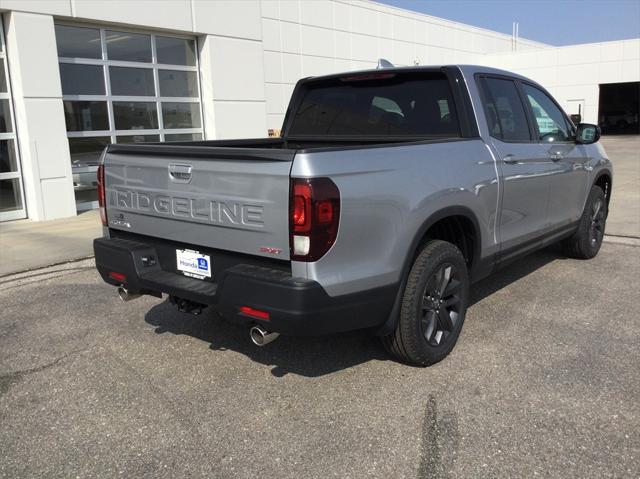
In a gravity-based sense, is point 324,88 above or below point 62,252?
above

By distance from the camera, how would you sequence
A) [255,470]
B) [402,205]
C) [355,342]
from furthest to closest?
[355,342] → [402,205] → [255,470]

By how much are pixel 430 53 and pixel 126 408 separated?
77.7 feet

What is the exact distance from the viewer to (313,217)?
2.87m

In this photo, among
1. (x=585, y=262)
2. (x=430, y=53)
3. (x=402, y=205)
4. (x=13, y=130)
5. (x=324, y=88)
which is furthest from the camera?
(x=430, y=53)

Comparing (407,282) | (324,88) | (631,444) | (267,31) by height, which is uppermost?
(267,31)

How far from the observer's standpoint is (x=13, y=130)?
9.73 m

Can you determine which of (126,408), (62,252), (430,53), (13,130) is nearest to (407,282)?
(126,408)

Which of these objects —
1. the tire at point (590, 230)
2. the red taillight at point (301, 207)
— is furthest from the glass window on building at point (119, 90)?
the red taillight at point (301, 207)

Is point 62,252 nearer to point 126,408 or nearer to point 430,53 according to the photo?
point 126,408

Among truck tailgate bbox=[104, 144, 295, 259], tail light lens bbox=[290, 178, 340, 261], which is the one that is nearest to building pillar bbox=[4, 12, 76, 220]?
truck tailgate bbox=[104, 144, 295, 259]

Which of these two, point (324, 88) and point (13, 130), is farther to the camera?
point (13, 130)

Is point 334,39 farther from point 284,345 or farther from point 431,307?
point 431,307

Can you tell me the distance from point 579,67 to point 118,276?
32.6 m

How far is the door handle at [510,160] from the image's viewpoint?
428cm
